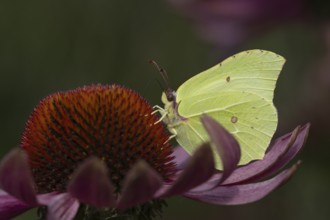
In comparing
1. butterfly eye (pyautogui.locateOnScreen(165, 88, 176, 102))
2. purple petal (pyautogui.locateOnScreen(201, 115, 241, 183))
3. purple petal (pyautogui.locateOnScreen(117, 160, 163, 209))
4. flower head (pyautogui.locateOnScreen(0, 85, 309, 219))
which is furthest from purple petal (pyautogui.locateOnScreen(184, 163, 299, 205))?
butterfly eye (pyautogui.locateOnScreen(165, 88, 176, 102))

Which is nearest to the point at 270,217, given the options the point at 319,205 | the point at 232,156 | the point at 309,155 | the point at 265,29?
the point at 319,205

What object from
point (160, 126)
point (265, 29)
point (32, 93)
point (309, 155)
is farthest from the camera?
point (32, 93)

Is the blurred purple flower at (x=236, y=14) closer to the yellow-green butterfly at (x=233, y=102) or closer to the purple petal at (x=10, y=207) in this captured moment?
the yellow-green butterfly at (x=233, y=102)

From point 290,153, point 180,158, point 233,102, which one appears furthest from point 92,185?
point 180,158

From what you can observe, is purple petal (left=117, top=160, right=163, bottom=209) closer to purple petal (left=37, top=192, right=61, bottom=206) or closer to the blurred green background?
purple petal (left=37, top=192, right=61, bottom=206)

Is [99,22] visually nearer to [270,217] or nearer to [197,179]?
[270,217]

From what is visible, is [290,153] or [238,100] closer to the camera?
[290,153]

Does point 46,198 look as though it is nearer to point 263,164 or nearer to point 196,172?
point 196,172
